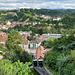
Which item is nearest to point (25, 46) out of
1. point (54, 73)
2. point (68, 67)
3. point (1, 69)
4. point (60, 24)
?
point (54, 73)

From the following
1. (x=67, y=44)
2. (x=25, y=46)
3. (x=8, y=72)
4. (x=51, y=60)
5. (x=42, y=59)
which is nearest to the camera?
(x=8, y=72)

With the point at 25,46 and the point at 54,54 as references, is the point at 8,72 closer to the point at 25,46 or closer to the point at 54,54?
the point at 54,54

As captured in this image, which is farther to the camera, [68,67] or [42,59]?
[42,59]

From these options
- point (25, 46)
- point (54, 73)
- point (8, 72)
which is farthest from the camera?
point (25, 46)

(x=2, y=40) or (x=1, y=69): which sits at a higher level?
(x=1, y=69)

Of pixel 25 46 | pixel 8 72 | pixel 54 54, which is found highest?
pixel 8 72

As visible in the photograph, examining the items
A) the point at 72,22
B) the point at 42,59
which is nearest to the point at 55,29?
the point at 72,22

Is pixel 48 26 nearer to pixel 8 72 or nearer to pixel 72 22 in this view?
pixel 72 22

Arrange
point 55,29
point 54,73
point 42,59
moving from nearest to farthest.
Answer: point 54,73 → point 42,59 → point 55,29

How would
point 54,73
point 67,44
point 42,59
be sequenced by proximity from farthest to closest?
1. point 42,59
2. point 67,44
3. point 54,73
